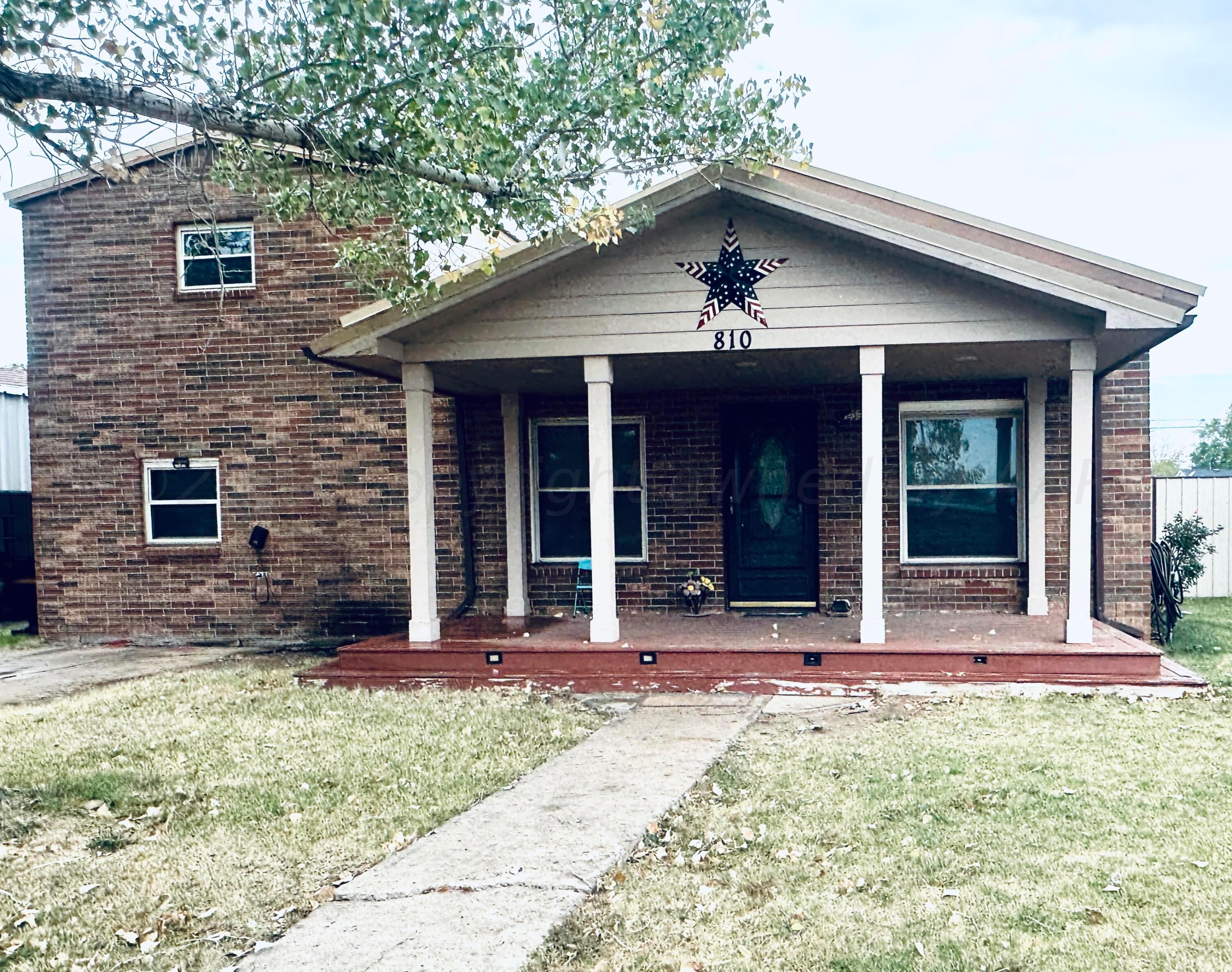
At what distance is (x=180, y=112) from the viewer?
5.41 meters

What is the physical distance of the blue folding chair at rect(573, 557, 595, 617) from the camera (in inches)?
405

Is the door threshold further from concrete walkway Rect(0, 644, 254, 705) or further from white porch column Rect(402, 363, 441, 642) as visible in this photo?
concrete walkway Rect(0, 644, 254, 705)

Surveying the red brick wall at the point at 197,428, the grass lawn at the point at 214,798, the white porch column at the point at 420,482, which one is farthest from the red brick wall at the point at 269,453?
the grass lawn at the point at 214,798

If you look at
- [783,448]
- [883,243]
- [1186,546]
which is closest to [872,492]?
[883,243]

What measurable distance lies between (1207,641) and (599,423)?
6307mm

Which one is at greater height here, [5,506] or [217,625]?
[5,506]

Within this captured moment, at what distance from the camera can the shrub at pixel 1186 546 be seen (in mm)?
11211

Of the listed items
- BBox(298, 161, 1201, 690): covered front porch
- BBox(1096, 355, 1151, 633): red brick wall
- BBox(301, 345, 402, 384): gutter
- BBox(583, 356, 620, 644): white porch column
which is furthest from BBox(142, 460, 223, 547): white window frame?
BBox(1096, 355, 1151, 633): red brick wall

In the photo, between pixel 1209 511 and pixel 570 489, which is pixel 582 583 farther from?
pixel 1209 511

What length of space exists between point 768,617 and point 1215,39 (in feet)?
85.0

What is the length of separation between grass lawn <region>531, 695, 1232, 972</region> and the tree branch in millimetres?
3929

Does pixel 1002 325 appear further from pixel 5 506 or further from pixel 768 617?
pixel 5 506

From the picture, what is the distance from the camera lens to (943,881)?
151 inches

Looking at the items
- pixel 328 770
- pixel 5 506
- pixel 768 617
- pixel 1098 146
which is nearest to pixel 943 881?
pixel 328 770
